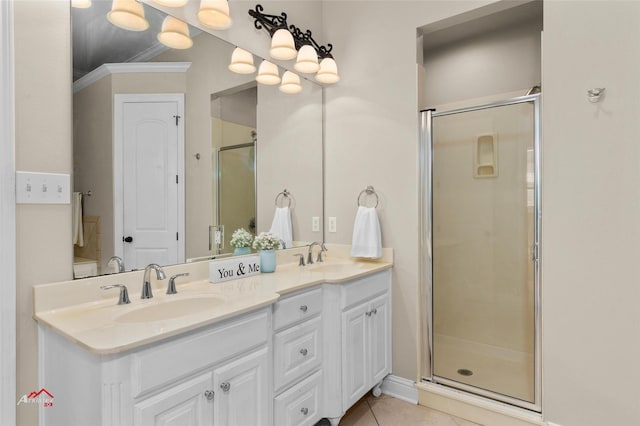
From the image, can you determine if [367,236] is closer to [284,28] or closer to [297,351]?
[297,351]

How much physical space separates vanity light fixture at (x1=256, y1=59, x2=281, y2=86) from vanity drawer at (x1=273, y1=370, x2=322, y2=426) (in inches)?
69.3

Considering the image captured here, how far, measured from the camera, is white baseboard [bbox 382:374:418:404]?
226 centimetres

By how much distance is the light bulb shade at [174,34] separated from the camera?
170 cm

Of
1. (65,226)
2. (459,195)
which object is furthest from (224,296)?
(459,195)

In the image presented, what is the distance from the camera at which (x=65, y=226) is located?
137 centimetres

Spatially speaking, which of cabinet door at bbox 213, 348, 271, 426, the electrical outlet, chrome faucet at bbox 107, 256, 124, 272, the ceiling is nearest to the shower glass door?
the electrical outlet

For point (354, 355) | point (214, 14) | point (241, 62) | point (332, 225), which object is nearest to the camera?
point (214, 14)

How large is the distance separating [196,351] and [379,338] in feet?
4.41

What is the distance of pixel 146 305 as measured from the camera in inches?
54.8

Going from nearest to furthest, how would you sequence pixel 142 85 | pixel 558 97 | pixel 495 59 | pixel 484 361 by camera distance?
1. pixel 142 85
2. pixel 558 97
3. pixel 484 361
4. pixel 495 59

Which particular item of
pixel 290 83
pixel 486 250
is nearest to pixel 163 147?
pixel 290 83

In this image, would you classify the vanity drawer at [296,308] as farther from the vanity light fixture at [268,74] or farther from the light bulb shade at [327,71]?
the light bulb shade at [327,71]

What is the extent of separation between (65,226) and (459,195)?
210cm

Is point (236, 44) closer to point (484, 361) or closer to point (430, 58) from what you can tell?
point (430, 58)
